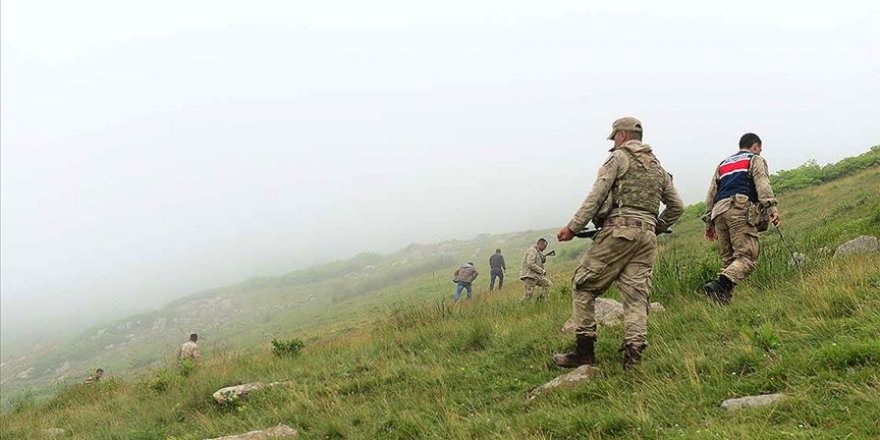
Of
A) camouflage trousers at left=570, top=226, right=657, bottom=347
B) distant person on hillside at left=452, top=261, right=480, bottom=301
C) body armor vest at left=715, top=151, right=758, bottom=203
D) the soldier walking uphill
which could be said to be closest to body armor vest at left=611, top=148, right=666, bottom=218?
the soldier walking uphill

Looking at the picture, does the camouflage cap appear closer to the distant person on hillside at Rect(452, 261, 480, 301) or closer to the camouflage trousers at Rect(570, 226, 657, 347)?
the camouflage trousers at Rect(570, 226, 657, 347)

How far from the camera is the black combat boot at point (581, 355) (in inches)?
221

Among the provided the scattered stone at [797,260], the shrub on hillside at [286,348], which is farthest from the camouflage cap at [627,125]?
the shrub on hillside at [286,348]

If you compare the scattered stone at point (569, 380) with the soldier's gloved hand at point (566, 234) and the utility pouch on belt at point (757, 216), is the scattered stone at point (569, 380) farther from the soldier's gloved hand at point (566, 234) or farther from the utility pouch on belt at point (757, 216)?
the utility pouch on belt at point (757, 216)

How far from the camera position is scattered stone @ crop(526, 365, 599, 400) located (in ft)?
17.1

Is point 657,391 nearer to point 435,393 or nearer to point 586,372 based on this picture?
point 586,372

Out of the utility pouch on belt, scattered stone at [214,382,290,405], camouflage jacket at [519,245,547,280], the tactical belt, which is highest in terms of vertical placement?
the tactical belt

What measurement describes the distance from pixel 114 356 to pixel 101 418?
4104 centimetres

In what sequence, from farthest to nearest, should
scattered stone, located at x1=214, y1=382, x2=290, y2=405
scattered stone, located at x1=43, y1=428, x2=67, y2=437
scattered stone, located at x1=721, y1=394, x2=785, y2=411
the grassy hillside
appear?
scattered stone, located at x1=43, y1=428, x2=67, y2=437
scattered stone, located at x1=214, y1=382, x2=290, y2=405
the grassy hillside
scattered stone, located at x1=721, y1=394, x2=785, y2=411

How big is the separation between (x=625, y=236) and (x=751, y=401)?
1.86 metres

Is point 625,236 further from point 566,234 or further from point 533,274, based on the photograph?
point 533,274

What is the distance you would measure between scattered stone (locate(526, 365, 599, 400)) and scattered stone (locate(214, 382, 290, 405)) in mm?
3970

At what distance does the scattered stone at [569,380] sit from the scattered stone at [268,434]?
2.56 metres

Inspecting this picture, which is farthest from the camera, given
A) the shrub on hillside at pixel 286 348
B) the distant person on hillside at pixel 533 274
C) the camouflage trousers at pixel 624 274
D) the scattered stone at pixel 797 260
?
the distant person on hillside at pixel 533 274
